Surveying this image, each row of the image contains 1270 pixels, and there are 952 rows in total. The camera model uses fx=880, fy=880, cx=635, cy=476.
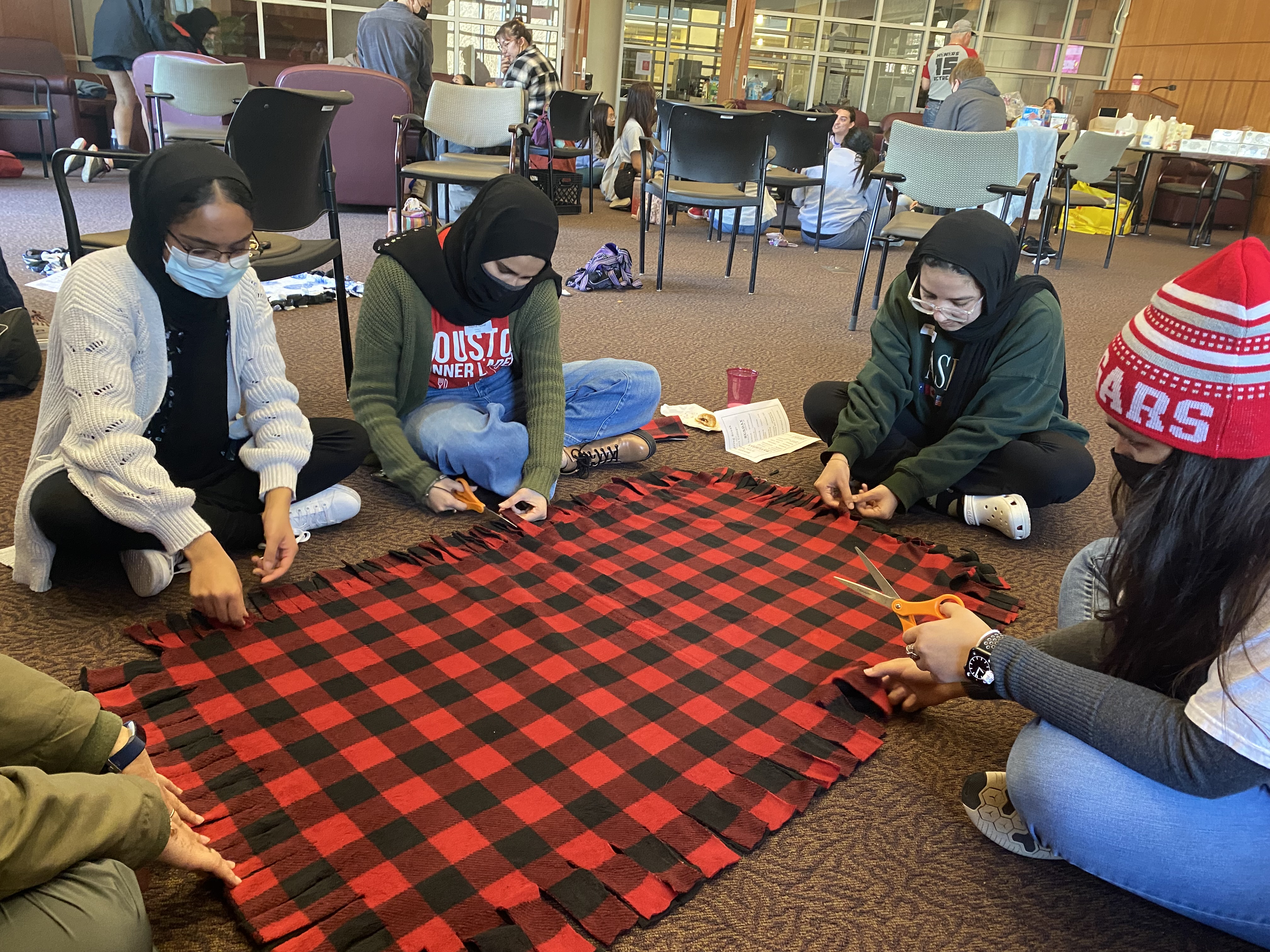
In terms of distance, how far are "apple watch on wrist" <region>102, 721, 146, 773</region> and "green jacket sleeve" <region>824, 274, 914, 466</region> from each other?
5.35 feet

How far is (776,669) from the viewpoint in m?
1.53

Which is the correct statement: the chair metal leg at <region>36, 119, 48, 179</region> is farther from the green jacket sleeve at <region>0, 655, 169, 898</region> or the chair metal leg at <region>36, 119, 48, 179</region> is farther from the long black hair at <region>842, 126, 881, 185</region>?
the green jacket sleeve at <region>0, 655, 169, 898</region>

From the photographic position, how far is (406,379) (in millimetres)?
2043

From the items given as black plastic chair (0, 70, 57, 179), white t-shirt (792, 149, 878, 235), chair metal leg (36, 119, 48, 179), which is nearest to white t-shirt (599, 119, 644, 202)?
white t-shirt (792, 149, 878, 235)

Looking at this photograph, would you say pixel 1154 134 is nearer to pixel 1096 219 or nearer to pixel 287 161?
pixel 1096 219

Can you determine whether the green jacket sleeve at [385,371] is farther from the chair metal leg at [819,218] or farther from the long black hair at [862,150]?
the long black hair at [862,150]

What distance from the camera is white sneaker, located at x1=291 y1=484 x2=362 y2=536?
1847 millimetres

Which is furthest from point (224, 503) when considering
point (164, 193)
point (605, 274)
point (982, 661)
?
point (605, 274)

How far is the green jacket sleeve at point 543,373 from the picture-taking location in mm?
2047

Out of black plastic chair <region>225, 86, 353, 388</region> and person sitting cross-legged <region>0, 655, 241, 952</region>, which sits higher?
black plastic chair <region>225, 86, 353, 388</region>

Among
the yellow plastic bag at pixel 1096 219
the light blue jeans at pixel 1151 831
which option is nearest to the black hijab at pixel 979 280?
the light blue jeans at pixel 1151 831

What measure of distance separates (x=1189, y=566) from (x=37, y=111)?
6.75 meters

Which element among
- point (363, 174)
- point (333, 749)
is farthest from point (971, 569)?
point (363, 174)

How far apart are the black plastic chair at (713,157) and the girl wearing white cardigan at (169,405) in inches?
114
